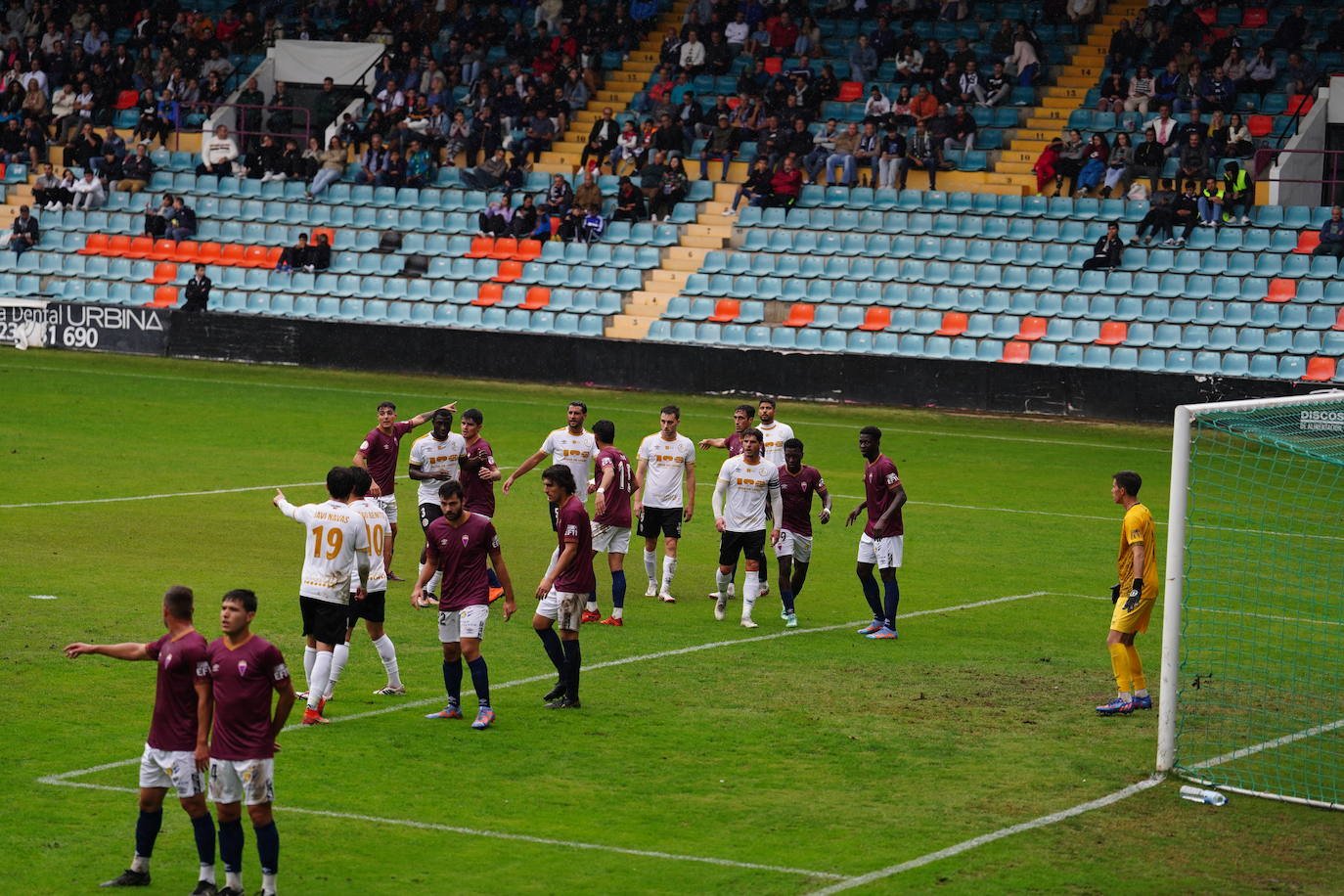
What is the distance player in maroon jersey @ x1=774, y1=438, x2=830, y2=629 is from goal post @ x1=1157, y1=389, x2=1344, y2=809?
367 cm

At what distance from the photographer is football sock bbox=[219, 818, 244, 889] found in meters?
9.87

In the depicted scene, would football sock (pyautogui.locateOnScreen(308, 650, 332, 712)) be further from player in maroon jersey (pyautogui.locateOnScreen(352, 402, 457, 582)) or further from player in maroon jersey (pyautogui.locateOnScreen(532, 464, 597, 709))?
player in maroon jersey (pyautogui.locateOnScreen(352, 402, 457, 582))

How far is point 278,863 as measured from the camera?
35.4 feet

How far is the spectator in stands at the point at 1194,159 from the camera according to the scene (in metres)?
37.5

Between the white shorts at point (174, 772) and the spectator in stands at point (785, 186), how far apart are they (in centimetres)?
3361

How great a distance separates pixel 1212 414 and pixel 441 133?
34582 millimetres

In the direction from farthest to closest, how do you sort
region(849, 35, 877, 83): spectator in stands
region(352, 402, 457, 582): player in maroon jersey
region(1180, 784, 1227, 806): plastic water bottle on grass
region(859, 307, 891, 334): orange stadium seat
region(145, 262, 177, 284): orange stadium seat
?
region(145, 262, 177, 284): orange stadium seat < region(849, 35, 877, 83): spectator in stands < region(859, 307, 891, 334): orange stadium seat < region(352, 402, 457, 582): player in maroon jersey < region(1180, 784, 1227, 806): plastic water bottle on grass

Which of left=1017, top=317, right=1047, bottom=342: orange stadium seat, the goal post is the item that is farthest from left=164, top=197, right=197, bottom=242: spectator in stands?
the goal post

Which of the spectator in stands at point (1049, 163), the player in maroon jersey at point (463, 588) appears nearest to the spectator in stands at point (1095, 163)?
the spectator in stands at point (1049, 163)

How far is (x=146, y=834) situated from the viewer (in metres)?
10.2

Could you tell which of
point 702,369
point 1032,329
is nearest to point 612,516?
point 702,369

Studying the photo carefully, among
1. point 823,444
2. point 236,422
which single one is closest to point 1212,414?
point 823,444

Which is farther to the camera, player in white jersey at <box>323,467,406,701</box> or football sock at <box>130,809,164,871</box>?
player in white jersey at <box>323,467,406,701</box>

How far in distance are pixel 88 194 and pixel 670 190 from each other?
634 inches
